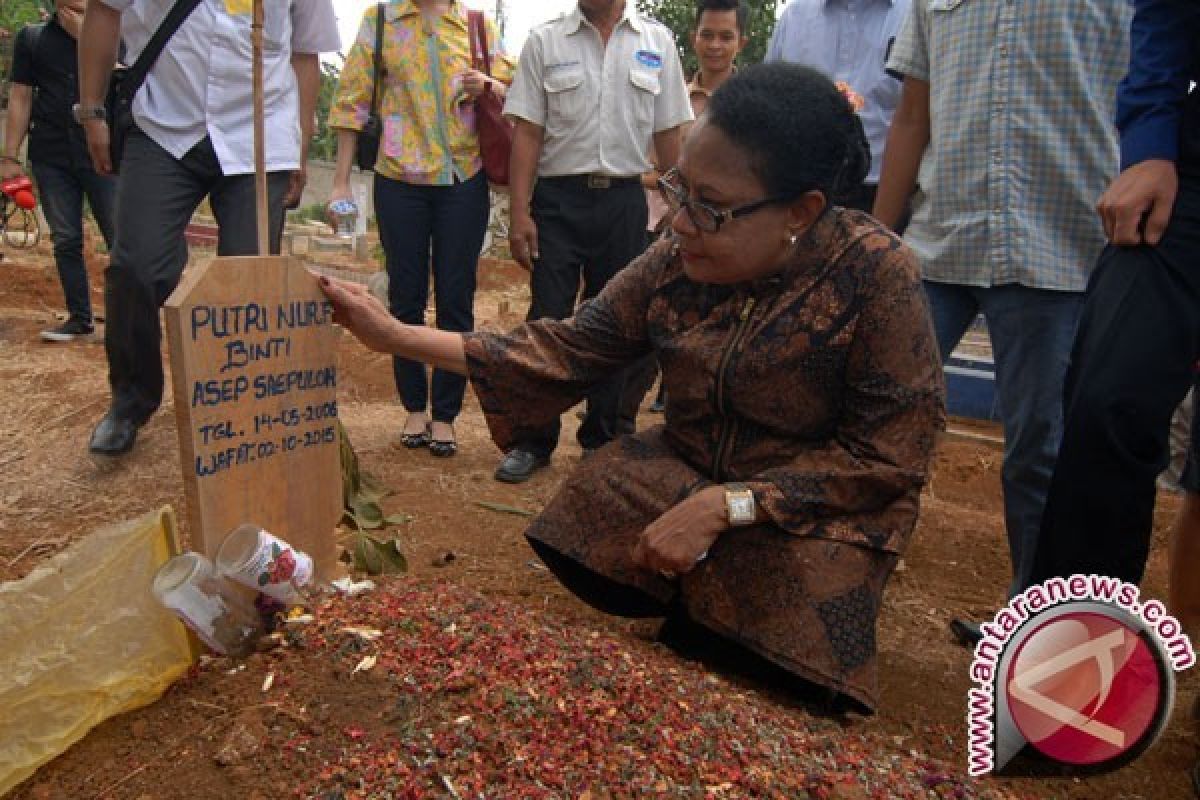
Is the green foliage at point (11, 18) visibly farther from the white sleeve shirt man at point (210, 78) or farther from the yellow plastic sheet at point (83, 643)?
the yellow plastic sheet at point (83, 643)

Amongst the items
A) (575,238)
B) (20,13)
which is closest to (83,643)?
(575,238)

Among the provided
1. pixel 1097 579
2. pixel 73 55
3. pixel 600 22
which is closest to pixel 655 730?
pixel 1097 579

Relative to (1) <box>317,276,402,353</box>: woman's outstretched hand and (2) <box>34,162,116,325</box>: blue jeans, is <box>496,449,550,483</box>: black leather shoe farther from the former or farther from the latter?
(2) <box>34,162,116,325</box>: blue jeans

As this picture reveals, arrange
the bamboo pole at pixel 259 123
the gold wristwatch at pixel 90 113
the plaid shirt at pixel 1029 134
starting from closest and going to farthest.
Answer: the bamboo pole at pixel 259 123 → the plaid shirt at pixel 1029 134 → the gold wristwatch at pixel 90 113

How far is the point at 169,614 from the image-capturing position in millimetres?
1828

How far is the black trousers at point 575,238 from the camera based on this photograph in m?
3.94

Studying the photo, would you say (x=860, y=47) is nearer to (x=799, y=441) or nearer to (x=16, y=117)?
(x=799, y=441)

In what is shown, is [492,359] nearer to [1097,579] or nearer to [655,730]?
[655,730]

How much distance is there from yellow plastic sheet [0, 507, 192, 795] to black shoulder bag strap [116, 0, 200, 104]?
1.90 m

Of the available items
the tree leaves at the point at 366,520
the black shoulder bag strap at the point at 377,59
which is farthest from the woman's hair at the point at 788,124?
the black shoulder bag strap at the point at 377,59

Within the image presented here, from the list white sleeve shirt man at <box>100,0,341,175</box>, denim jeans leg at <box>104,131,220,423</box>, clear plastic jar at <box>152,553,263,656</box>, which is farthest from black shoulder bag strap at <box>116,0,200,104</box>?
clear plastic jar at <box>152,553,263,656</box>

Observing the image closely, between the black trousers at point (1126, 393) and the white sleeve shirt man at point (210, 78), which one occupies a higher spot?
the white sleeve shirt man at point (210, 78)

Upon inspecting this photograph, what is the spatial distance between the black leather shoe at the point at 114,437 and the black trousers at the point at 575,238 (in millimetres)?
1468

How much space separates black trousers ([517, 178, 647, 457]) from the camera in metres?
3.94
